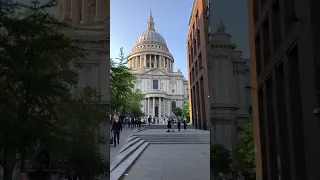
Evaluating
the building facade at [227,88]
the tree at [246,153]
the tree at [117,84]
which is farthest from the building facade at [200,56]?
the tree at [117,84]

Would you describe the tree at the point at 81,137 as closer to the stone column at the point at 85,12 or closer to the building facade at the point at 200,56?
the stone column at the point at 85,12

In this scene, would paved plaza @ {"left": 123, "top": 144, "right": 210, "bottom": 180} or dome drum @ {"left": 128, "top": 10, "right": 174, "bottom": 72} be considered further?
dome drum @ {"left": 128, "top": 10, "right": 174, "bottom": 72}

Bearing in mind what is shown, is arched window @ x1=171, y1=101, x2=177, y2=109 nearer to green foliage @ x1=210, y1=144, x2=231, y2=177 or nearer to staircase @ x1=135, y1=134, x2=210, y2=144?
staircase @ x1=135, y1=134, x2=210, y2=144

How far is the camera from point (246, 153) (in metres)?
3.51

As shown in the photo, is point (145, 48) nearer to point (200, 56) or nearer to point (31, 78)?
point (200, 56)

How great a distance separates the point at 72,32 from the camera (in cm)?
394

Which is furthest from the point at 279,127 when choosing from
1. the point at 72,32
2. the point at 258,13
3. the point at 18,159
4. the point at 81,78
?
the point at 18,159

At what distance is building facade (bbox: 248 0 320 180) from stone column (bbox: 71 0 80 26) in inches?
81.8

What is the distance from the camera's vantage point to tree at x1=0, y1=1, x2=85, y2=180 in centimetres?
361

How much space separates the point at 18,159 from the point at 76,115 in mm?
820

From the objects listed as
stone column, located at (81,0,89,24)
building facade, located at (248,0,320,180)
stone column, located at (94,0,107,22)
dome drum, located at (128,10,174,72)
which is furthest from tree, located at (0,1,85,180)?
building facade, located at (248,0,320,180)

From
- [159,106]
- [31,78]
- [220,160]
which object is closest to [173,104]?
[159,106]

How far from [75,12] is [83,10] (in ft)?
0.35

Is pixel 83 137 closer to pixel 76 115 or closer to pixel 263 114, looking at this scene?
pixel 76 115
